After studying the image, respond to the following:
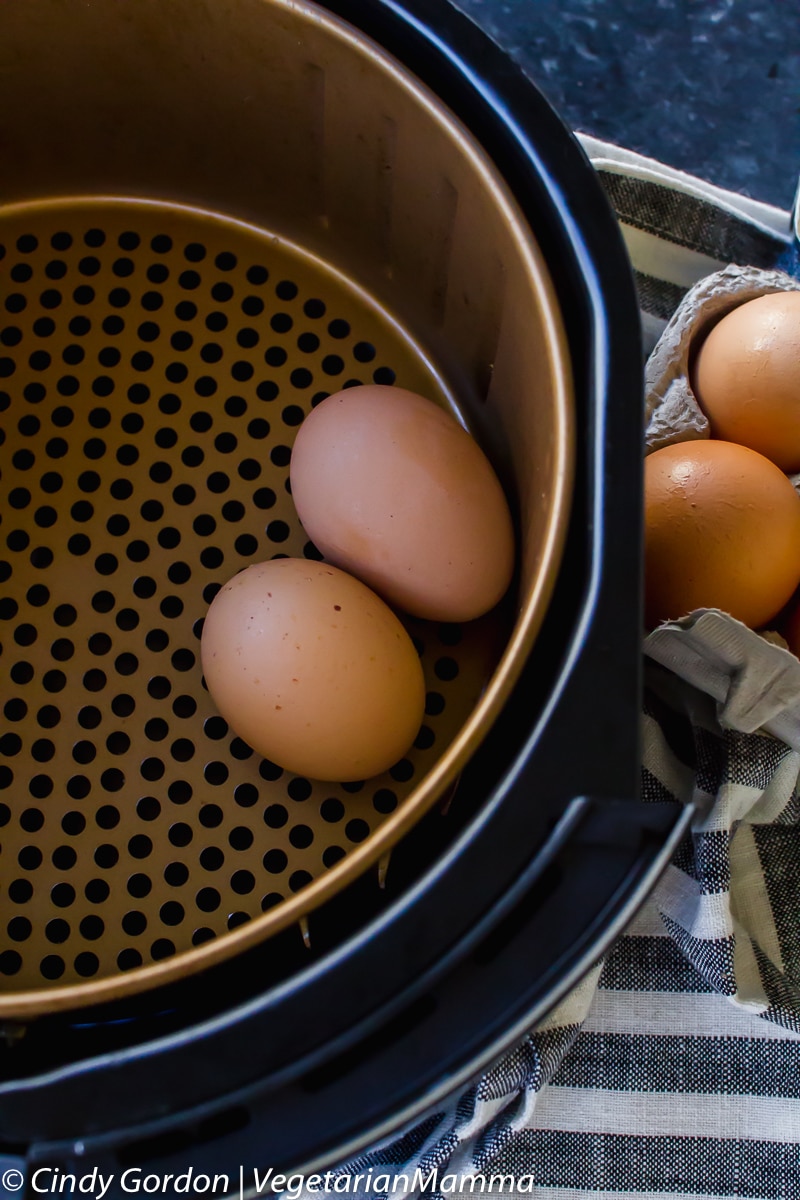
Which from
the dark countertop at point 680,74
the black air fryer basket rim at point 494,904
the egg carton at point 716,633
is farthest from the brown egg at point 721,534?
the dark countertop at point 680,74

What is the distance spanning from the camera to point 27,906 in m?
0.58

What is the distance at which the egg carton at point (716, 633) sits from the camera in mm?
559

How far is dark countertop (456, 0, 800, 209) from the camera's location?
897mm

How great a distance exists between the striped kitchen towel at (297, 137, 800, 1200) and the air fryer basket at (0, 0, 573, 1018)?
0.18 metres

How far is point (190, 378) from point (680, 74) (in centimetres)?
58

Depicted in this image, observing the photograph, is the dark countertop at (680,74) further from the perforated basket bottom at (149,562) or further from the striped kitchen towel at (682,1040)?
the striped kitchen towel at (682,1040)

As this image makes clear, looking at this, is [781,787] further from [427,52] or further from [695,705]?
[427,52]

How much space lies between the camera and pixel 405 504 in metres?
0.55

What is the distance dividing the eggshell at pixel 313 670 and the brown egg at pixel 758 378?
28cm

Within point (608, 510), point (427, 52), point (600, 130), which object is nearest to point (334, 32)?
point (427, 52)

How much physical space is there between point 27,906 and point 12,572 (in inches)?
8.6

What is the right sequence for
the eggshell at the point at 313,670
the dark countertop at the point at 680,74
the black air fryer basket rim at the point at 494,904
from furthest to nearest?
1. the dark countertop at the point at 680,74
2. the eggshell at the point at 313,670
3. the black air fryer basket rim at the point at 494,904

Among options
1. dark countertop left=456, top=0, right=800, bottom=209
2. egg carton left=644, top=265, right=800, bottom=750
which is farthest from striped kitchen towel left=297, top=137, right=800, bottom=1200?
dark countertop left=456, top=0, right=800, bottom=209

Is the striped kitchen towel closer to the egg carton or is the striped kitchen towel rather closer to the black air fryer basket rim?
the egg carton
